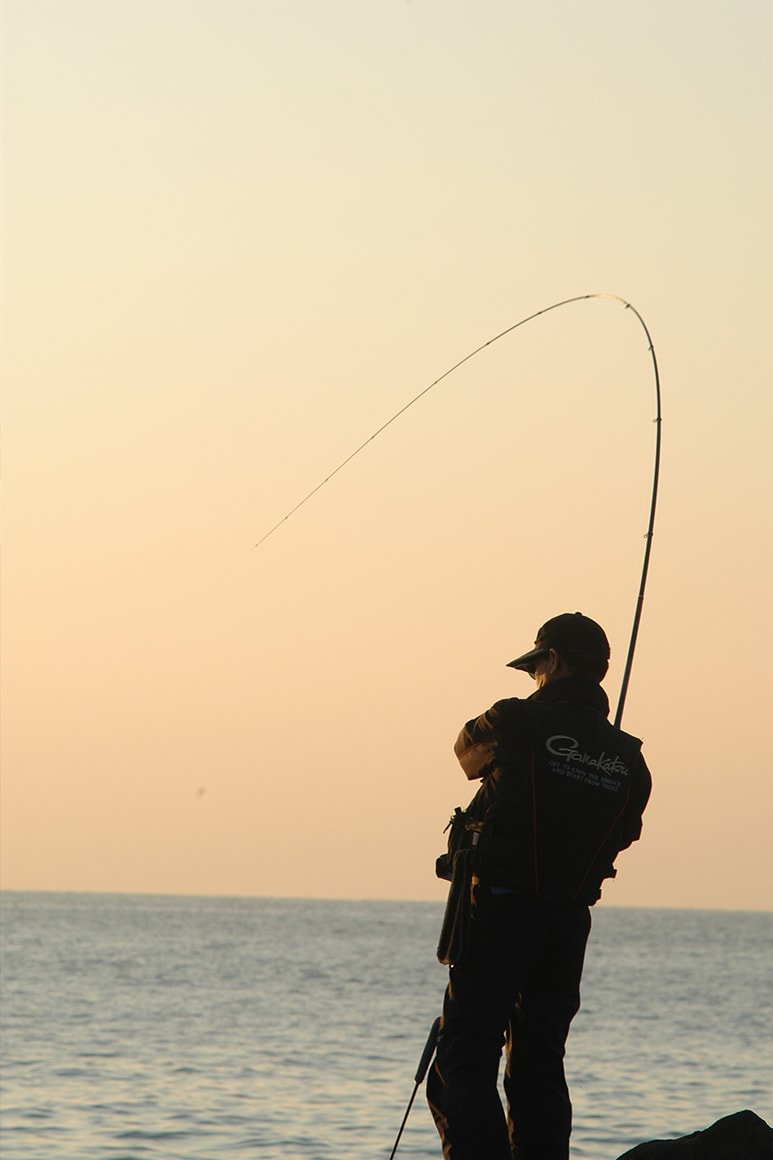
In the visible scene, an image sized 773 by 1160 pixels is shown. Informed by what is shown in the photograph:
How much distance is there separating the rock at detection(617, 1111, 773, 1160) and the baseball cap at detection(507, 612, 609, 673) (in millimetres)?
2214

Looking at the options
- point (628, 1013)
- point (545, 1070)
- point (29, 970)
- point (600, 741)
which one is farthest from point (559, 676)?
point (29, 970)

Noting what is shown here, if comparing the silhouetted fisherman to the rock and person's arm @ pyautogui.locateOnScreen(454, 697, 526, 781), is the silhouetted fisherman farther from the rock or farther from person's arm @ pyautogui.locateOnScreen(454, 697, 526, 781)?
the rock

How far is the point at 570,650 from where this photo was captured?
5.92 meters

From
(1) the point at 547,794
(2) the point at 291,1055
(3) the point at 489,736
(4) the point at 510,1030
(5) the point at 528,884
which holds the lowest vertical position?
(2) the point at 291,1055

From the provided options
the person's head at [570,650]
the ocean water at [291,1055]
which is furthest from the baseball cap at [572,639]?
the ocean water at [291,1055]

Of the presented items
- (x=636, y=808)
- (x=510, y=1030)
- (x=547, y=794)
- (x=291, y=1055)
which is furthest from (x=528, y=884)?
(x=291, y=1055)

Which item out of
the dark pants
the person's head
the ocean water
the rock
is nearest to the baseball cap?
the person's head

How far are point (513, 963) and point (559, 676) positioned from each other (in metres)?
0.90

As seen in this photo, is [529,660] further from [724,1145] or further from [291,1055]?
[291,1055]

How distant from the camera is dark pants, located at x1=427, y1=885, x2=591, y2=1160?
5.71 m

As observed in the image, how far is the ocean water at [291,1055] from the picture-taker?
52.4 feet

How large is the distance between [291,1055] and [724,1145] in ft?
58.9

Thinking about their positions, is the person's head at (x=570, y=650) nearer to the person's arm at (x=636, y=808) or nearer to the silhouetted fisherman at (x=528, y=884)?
the silhouetted fisherman at (x=528, y=884)

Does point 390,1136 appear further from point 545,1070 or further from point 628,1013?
point 628,1013
